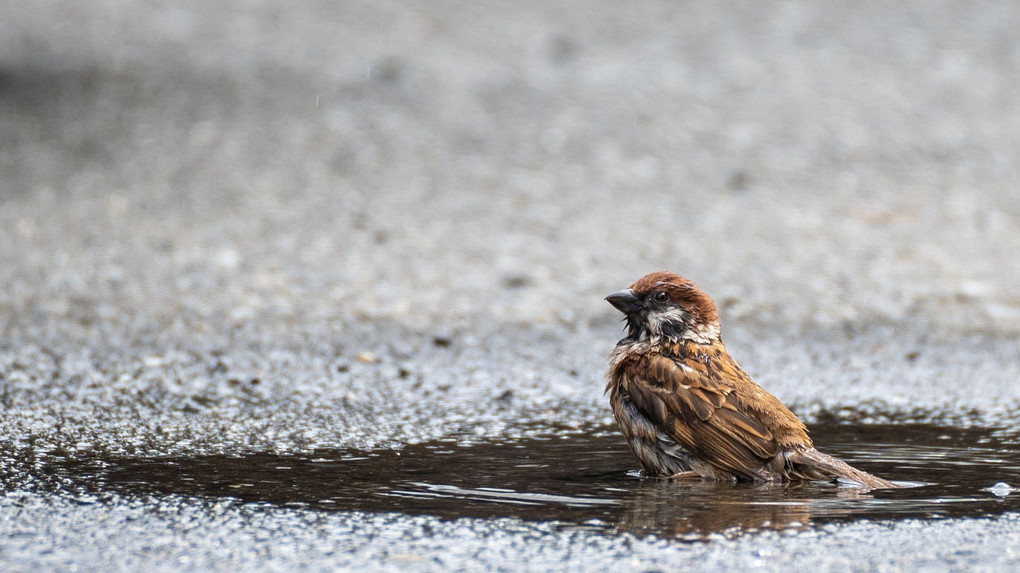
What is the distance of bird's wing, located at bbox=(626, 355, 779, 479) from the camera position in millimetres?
4547

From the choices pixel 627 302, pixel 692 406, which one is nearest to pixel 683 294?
pixel 627 302

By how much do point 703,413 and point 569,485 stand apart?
2.23ft

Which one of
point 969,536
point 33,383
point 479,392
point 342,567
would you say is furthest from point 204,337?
point 969,536

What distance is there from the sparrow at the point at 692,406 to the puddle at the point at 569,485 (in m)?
0.09

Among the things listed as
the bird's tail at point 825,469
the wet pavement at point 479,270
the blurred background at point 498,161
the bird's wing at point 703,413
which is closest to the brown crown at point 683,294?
the bird's wing at point 703,413

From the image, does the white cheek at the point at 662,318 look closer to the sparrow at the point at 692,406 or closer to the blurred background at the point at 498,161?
the sparrow at the point at 692,406

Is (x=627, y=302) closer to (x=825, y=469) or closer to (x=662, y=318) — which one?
(x=662, y=318)

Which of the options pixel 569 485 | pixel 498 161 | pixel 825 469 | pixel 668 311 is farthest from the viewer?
pixel 498 161

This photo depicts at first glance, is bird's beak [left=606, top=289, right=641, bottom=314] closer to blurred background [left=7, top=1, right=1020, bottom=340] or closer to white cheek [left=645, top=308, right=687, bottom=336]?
white cheek [left=645, top=308, right=687, bottom=336]

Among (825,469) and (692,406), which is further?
(692,406)

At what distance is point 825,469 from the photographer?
4.41m

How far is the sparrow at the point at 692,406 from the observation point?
454 centimetres

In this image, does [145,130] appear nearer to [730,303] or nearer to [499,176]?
[499,176]

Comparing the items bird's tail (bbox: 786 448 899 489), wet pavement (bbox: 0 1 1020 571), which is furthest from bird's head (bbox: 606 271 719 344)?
bird's tail (bbox: 786 448 899 489)
